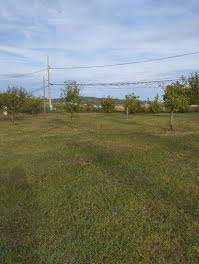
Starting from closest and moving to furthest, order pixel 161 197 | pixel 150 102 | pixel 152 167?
pixel 161 197
pixel 152 167
pixel 150 102

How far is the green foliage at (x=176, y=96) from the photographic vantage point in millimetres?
16097

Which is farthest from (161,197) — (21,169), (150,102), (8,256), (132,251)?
Result: (150,102)

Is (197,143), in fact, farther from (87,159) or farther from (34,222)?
(34,222)

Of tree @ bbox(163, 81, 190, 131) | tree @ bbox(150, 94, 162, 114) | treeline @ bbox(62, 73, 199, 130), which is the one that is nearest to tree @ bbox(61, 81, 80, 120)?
treeline @ bbox(62, 73, 199, 130)

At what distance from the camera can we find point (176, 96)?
16.2 metres

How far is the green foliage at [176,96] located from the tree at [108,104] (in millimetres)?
31021

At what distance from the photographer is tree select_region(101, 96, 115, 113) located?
4744cm

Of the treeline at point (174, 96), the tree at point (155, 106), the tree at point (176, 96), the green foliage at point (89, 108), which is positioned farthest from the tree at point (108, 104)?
the tree at point (176, 96)

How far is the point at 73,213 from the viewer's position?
4.34 m

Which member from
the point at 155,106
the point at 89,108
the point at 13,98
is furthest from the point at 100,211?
the point at 89,108

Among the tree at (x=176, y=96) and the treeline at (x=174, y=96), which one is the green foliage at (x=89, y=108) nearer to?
the treeline at (x=174, y=96)

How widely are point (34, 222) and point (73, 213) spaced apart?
795mm

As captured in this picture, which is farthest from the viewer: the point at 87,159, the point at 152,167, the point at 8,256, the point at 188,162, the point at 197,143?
the point at 197,143

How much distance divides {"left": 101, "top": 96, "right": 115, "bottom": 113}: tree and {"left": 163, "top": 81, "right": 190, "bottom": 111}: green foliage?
→ 3102cm
